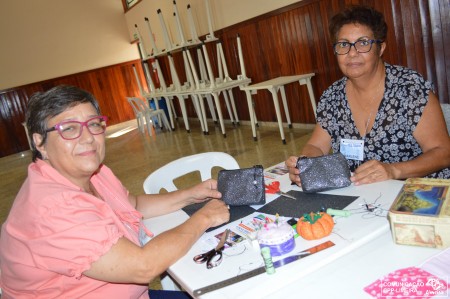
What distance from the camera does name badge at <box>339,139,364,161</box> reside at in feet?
5.71

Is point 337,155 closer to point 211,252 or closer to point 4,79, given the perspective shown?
point 211,252

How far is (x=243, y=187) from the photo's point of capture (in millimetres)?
1415

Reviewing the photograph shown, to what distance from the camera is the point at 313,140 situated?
197 centimetres

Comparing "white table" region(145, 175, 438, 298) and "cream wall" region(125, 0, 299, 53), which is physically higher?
"cream wall" region(125, 0, 299, 53)

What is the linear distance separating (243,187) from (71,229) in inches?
→ 24.4

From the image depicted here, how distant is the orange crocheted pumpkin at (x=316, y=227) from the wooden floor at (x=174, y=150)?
3.20 meters

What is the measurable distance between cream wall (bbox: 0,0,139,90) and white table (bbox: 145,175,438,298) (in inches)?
390

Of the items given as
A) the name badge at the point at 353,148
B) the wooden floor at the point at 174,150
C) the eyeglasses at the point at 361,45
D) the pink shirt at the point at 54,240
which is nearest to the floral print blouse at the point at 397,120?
the name badge at the point at 353,148

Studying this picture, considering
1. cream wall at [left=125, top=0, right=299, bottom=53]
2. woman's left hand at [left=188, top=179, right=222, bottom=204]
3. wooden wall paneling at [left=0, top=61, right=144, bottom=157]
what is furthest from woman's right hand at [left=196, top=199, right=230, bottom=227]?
wooden wall paneling at [left=0, top=61, right=144, bottom=157]

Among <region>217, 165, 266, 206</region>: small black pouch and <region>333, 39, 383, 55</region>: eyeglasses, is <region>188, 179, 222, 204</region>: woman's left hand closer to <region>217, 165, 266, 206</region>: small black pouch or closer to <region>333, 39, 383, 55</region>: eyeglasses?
<region>217, 165, 266, 206</region>: small black pouch

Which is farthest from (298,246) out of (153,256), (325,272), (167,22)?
(167,22)

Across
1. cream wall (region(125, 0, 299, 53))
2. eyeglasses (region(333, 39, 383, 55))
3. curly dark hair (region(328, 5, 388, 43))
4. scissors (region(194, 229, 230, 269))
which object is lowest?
scissors (region(194, 229, 230, 269))

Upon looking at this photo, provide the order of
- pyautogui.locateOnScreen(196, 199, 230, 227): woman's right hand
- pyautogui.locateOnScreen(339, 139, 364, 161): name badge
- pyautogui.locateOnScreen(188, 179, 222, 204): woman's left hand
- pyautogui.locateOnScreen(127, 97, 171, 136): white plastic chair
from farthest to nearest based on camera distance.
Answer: pyautogui.locateOnScreen(127, 97, 171, 136): white plastic chair
pyautogui.locateOnScreen(339, 139, 364, 161): name badge
pyautogui.locateOnScreen(188, 179, 222, 204): woman's left hand
pyautogui.locateOnScreen(196, 199, 230, 227): woman's right hand

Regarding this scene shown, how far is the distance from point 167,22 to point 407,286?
8.48 metres
